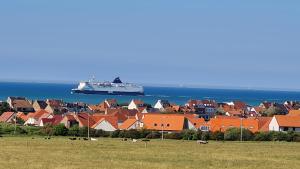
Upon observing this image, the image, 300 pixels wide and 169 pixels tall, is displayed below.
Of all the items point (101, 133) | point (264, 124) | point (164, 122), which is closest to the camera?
point (101, 133)

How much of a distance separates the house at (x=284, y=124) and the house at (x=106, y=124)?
2017 cm

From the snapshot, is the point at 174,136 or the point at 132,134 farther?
the point at 174,136

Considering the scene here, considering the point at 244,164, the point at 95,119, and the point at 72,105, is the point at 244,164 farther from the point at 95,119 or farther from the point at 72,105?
the point at 72,105

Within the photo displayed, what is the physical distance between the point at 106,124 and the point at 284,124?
900 inches

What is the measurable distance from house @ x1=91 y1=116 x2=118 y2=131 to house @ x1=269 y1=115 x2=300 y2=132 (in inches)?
794

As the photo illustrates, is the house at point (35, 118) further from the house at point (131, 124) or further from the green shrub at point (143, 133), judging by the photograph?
the green shrub at point (143, 133)

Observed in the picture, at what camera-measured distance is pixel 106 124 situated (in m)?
96.1

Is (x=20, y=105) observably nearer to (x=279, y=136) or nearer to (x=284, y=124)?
(x=284, y=124)

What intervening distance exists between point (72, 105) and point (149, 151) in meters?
104

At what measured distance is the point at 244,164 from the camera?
4300cm

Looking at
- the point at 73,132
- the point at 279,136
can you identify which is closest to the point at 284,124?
the point at 279,136

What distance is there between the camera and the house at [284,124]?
94.2 m

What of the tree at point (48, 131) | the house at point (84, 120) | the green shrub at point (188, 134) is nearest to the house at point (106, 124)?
the house at point (84, 120)

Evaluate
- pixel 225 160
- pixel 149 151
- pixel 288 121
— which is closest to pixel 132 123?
pixel 288 121
